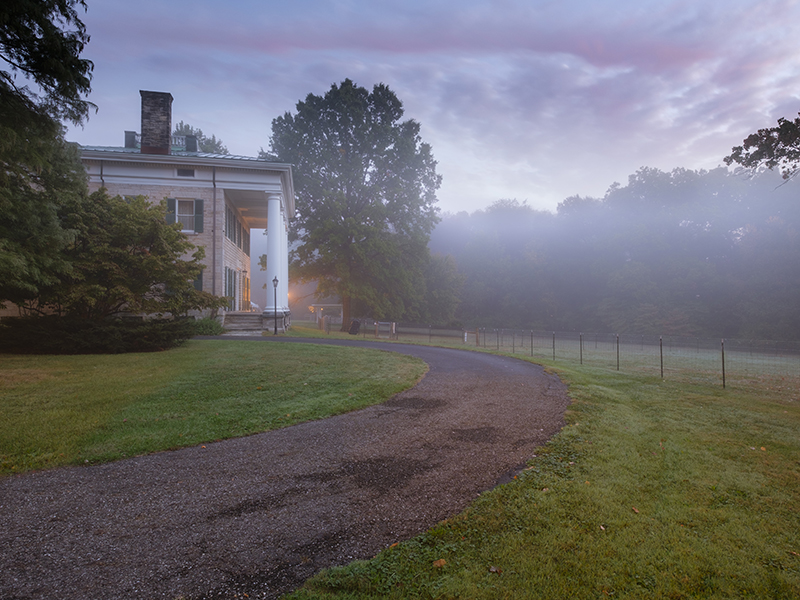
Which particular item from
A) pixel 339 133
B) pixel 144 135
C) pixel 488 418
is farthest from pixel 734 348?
pixel 144 135

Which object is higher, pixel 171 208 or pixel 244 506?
pixel 171 208

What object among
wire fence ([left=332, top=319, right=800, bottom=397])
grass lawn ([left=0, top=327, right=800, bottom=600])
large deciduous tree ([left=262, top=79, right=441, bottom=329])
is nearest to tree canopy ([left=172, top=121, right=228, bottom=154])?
large deciduous tree ([left=262, top=79, right=441, bottom=329])

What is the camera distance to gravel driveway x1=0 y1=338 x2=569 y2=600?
268cm

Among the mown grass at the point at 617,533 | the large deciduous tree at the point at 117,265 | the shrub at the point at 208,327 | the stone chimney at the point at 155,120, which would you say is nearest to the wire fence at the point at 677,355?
the mown grass at the point at 617,533

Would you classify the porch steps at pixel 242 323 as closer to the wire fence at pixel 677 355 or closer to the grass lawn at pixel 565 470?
the wire fence at pixel 677 355

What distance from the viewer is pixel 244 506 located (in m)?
3.64

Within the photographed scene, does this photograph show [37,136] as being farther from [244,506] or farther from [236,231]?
[236,231]

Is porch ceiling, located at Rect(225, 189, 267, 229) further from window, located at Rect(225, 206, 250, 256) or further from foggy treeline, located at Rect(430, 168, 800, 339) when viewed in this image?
foggy treeline, located at Rect(430, 168, 800, 339)

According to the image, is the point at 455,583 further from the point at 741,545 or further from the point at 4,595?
the point at 4,595

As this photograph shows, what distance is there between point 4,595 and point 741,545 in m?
4.67

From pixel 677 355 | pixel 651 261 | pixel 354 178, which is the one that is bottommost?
pixel 677 355

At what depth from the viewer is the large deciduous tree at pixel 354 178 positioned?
3125cm

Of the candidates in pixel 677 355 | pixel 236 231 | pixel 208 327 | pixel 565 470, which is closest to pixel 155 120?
pixel 236 231

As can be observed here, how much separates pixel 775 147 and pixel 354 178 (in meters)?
25.3
